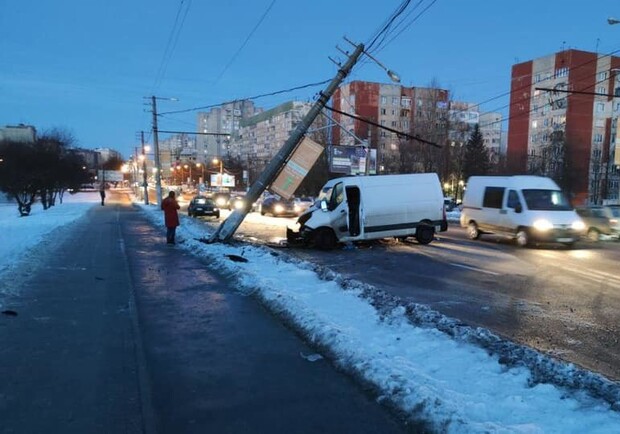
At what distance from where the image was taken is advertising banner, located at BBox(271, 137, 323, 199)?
58.3ft

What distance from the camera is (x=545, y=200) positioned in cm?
1828

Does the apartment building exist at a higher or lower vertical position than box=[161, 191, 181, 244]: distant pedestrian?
higher

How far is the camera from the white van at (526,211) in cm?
1748

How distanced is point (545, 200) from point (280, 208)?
24.2m

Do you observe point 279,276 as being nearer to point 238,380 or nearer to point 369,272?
point 369,272

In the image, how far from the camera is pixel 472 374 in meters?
4.98

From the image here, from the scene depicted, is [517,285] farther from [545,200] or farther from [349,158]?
[349,158]

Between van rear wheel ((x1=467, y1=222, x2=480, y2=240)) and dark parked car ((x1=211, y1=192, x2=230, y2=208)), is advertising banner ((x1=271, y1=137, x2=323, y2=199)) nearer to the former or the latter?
van rear wheel ((x1=467, y1=222, x2=480, y2=240))

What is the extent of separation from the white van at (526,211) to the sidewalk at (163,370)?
39.9 feet

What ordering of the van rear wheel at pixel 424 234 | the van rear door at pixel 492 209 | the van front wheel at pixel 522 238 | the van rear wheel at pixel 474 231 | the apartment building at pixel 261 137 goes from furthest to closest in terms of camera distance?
the apartment building at pixel 261 137 → the van rear wheel at pixel 474 231 → the van rear door at pixel 492 209 → the van rear wheel at pixel 424 234 → the van front wheel at pixel 522 238

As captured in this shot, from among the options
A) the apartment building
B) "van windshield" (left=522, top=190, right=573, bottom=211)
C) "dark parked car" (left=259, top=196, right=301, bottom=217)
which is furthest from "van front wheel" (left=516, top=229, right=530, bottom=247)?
the apartment building

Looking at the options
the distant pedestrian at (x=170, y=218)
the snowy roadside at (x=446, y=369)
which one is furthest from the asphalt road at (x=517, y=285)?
the distant pedestrian at (x=170, y=218)

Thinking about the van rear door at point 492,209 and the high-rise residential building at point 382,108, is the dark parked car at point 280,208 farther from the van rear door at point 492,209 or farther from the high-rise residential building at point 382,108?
the high-rise residential building at point 382,108

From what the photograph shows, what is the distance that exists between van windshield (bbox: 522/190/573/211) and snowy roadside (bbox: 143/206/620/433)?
1161 cm
